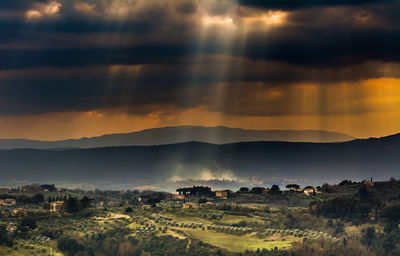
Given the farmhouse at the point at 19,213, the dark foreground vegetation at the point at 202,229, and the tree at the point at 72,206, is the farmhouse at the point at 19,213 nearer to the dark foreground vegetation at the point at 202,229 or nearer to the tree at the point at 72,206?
the dark foreground vegetation at the point at 202,229

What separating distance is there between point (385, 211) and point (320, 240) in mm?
30264

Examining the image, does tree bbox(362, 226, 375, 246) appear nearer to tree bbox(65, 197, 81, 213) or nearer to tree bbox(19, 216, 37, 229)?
tree bbox(65, 197, 81, 213)

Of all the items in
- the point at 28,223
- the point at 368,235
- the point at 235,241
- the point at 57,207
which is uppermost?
the point at 57,207

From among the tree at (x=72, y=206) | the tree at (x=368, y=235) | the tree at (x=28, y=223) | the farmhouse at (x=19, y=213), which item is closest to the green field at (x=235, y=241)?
the tree at (x=368, y=235)

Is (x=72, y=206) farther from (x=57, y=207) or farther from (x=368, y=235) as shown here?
(x=368, y=235)

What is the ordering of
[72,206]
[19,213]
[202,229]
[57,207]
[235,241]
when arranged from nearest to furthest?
[235,241]
[202,229]
[19,213]
[72,206]
[57,207]

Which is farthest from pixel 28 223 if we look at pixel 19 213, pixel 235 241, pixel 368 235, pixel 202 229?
pixel 368 235

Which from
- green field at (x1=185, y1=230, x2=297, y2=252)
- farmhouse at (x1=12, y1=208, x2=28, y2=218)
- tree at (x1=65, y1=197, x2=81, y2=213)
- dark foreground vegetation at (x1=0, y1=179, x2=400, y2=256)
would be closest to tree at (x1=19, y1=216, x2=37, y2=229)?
dark foreground vegetation at (x1=0, y1=179, x2=400, y2=256)

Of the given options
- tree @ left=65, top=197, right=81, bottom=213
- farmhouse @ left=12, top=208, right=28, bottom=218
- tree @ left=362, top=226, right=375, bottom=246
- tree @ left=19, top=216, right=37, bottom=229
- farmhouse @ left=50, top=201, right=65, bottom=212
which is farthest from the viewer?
farmhouse @ left=50, top=201, right=65, bottom=212

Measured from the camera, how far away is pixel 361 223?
174 m

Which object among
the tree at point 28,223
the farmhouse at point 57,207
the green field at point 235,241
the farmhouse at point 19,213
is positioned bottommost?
the green field at point 235,241

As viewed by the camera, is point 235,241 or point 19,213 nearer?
point 235,241

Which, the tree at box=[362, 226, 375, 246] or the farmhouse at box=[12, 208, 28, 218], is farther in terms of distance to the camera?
the tree at box=[362, 226, 375, 246]

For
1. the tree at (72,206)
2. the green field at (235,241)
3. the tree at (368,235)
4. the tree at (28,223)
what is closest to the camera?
the tree at (28,223)
